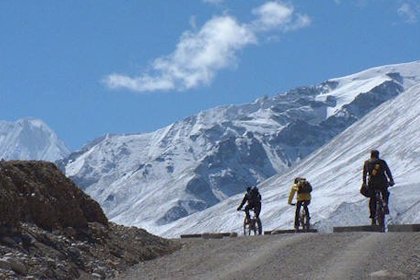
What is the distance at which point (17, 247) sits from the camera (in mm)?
20453

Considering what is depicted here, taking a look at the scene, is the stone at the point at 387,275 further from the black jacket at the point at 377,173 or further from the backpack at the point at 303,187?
the backpack at the point at 303,187

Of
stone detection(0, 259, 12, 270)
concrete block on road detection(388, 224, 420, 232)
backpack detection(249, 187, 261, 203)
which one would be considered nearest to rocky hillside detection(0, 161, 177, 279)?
stone detection(0, 259, 12, 270)

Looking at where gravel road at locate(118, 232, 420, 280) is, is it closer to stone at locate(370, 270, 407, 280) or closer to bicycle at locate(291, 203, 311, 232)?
stone at locate(370, 270, 407, 280)

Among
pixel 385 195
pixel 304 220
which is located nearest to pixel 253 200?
pixel 304 220

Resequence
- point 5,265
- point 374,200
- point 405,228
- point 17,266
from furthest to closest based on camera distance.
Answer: point 374,200 < point 405,228 < point 17,266 < point 5,265

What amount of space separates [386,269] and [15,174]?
9.81 m

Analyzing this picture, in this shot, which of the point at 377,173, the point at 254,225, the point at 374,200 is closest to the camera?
the point at 377,173

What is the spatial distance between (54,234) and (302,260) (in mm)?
6844

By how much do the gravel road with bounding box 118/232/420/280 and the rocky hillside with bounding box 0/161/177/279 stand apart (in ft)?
3.15

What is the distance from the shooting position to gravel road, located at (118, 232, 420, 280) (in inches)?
646

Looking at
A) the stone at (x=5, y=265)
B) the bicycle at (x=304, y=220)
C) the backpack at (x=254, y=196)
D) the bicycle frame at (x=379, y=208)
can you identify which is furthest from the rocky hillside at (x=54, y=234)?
the backpack at (x=254, y=196)

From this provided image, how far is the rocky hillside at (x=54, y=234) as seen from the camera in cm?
2018

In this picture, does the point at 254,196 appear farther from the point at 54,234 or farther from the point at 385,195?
the point at 54,234

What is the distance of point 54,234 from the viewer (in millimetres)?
23078
